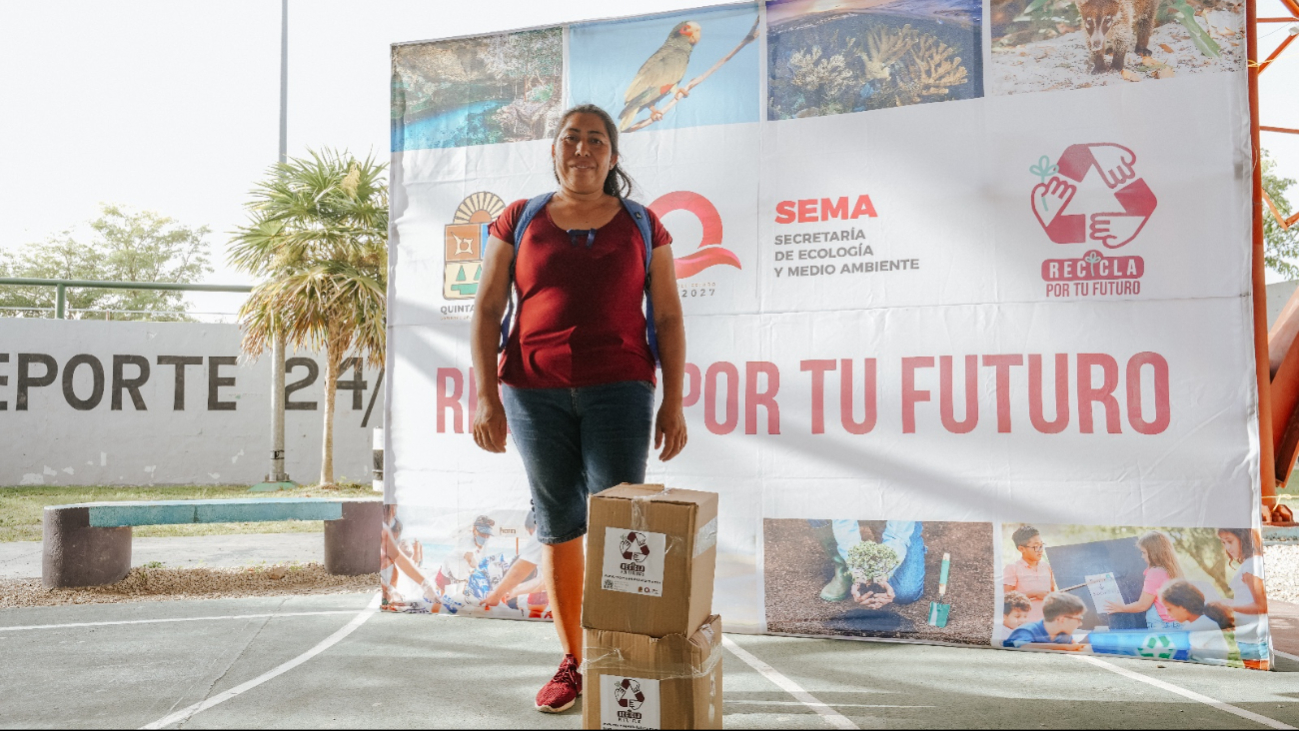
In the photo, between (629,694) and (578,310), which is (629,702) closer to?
(629,694)

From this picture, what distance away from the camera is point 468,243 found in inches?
154

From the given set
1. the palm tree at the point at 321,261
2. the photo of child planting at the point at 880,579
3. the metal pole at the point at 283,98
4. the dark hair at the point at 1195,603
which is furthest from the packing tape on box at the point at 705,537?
the metal pole at the point at 283,98

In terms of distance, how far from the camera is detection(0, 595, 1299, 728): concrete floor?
2410 millimetres

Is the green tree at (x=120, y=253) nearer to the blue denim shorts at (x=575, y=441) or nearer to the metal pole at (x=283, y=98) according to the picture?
the metal pole at (x=283, y=98)

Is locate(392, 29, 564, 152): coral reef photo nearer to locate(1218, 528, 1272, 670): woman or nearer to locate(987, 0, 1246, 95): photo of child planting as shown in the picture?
locate(987, 0, 1246, 95): photo of child planting

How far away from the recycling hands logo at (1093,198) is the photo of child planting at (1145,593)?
108cm

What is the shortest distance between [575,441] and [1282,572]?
4446 mm

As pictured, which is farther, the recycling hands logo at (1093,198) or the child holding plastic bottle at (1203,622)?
the recycling hands logo at (1093,198)

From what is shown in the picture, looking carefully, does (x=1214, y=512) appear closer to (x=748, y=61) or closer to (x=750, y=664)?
(x=750, y=664)

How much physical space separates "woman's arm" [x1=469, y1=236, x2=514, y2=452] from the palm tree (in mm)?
6776

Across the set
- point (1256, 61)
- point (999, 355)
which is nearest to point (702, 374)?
point (999, 355)

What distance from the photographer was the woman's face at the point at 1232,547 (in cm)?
297

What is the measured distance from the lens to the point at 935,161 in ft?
11.0

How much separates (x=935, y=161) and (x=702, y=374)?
124 cm
